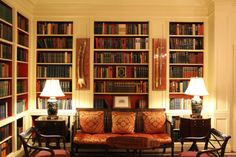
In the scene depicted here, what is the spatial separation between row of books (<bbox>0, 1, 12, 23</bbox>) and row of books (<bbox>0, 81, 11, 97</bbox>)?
1.00 meters

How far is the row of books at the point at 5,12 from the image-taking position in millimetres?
4001

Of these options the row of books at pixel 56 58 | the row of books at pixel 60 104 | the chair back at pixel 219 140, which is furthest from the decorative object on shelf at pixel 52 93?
the chair back at pixel 219 140

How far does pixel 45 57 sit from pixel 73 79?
728 mm

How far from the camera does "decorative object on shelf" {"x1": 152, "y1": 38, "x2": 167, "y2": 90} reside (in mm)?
5297

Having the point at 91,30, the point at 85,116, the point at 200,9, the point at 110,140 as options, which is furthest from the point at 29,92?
the point at 200,9

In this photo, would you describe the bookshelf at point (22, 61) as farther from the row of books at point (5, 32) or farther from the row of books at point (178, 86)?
the row of books at point (178, 86)

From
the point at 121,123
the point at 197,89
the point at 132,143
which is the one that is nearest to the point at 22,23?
the point at 121,123

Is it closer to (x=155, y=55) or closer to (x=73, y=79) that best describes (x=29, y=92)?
(x=73, y=79)

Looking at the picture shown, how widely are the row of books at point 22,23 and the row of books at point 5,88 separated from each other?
1.13 meters

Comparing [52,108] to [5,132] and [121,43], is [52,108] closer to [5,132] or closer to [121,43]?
[5,132]

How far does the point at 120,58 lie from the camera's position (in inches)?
212

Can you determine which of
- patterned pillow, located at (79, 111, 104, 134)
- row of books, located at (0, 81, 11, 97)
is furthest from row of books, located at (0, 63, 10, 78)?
patterned pillow, located at (79, 111, 104, 134)

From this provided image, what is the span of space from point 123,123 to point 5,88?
2.10 metres

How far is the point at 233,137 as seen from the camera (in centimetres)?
514
